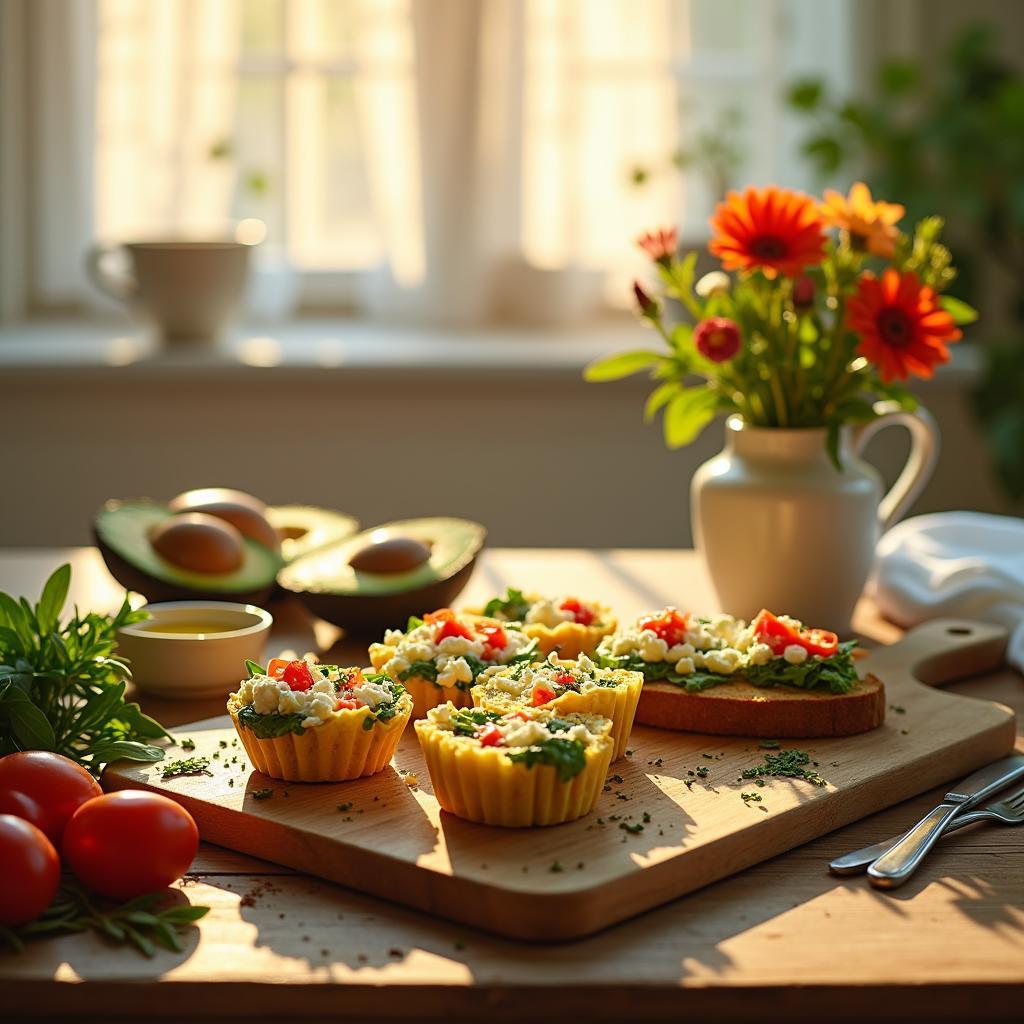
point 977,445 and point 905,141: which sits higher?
point 905,141

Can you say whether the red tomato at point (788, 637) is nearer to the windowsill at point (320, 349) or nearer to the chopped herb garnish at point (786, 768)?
the chopped herb garnish at point (786, 768)

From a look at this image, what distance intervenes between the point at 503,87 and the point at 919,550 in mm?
1799

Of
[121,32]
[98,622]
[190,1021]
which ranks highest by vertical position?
[121,32]

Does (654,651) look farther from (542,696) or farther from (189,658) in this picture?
(189,658)

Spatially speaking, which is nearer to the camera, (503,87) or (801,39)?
(503,87)

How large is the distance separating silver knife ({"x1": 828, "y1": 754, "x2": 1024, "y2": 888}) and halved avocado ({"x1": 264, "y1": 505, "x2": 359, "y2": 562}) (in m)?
0.82

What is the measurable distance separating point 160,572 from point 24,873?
75cm

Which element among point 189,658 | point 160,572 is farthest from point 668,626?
point 160,572

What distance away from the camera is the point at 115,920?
0.97 meters

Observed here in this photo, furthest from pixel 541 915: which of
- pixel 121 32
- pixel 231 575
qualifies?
pixel 121 32

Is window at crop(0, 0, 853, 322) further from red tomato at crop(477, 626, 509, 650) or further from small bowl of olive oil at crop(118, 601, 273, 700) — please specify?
red tomato at crop(477, 626, 509, 650)

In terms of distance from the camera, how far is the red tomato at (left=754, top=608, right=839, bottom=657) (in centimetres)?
138

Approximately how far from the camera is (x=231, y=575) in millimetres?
1686

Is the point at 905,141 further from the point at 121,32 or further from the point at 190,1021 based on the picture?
the point at 190,1021
